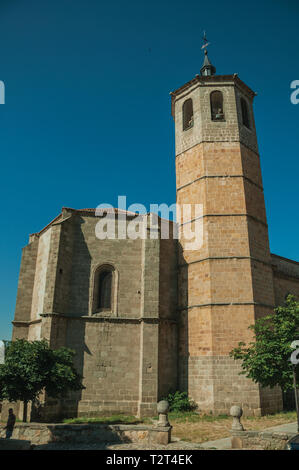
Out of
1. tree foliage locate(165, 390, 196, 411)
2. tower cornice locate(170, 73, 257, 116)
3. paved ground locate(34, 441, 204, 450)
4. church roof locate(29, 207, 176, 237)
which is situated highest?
tower cornice locate(170, 73, 257, 116)

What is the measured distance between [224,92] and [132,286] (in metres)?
11.6

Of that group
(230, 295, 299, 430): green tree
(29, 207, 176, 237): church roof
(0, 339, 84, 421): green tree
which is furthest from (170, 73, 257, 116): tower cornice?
(0, 339, 84, 421): green tree

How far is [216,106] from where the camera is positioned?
20.2 m

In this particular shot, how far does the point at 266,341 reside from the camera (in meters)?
11.8

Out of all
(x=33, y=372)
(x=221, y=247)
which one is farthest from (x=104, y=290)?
(x=221, y=247)

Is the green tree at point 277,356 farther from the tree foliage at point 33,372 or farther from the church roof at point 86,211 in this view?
the church roof at point 86,211

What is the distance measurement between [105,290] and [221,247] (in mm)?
5639

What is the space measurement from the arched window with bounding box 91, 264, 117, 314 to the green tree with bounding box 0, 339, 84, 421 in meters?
3.56

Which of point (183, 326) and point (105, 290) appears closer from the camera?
point (105, 290)

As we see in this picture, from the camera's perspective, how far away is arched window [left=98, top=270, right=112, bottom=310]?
1598cm

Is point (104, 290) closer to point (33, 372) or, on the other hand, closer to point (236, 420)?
point (33, 372)

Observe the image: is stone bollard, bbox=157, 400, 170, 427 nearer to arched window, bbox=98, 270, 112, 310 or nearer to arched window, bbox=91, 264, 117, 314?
arched window, bbox=91, 264, 117, 314

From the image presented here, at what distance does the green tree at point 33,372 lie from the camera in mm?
11117

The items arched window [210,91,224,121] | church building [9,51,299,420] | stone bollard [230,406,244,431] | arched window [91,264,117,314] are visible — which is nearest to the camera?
stone bollard [230,406,244,431]
